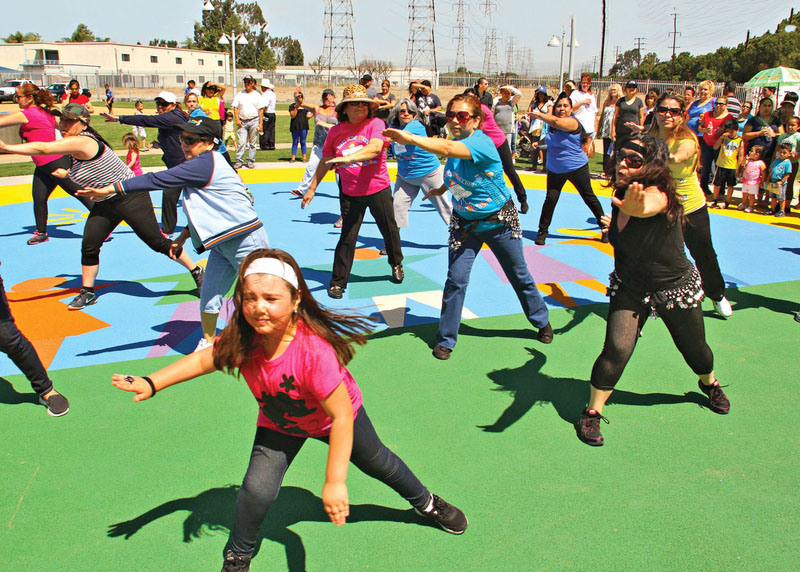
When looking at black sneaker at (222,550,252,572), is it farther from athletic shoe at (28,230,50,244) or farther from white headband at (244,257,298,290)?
athletic shoe at (28,230,50,244)

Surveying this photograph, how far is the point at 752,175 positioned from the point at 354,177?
782cm

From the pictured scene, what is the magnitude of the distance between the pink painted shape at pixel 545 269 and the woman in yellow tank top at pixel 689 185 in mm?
1603

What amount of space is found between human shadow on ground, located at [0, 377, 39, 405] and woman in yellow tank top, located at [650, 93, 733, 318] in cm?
496

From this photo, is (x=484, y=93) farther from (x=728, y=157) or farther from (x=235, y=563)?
(x=235, y=563)

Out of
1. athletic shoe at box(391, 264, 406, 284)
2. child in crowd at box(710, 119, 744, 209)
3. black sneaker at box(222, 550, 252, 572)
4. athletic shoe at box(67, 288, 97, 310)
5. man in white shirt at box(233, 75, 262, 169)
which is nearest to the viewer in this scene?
black sneaker at box(222, 550, 252, 572)

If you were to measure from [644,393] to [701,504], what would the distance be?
1314 mm

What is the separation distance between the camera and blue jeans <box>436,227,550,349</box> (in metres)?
5.07

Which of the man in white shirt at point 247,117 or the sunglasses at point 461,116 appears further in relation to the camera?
the man in white shirt at point 247,117

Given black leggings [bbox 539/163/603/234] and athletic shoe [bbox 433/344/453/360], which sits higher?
black leggings [bbox 539/163/603/234]

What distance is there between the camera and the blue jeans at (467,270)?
5074mm

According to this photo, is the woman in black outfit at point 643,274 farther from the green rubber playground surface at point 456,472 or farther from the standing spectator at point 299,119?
the standing spectator at point 299,119

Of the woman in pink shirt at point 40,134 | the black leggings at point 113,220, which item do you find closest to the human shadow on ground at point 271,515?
the black leggings at point 113,220

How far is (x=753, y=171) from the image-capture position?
1071cm

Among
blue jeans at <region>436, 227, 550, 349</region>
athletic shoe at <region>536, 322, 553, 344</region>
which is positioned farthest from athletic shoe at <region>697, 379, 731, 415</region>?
blue jeans at <region>436, 227, 550, 349</region>
